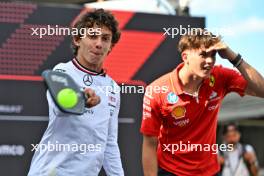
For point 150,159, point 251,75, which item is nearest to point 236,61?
point 251,75

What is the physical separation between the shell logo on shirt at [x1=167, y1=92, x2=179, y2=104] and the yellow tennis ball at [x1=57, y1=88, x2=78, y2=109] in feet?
3.44

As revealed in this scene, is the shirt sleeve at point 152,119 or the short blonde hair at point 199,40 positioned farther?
the shirt sleeve at point 152,119

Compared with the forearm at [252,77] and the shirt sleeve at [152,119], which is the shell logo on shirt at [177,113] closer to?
the shirt sleeve at [152,119]

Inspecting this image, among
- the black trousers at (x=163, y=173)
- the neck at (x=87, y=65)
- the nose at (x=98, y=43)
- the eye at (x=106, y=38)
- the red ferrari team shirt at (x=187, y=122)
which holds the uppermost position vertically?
the eye at (x=106, y=38)

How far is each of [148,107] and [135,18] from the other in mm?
2047

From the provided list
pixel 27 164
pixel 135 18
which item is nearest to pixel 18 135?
pixel 27 164

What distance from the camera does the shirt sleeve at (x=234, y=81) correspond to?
3.24 metres

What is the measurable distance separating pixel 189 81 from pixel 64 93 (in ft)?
3.90

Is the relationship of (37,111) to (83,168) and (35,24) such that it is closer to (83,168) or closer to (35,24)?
(35,24)

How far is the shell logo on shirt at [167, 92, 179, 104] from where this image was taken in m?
3.32

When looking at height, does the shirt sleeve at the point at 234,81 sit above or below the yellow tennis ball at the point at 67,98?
above

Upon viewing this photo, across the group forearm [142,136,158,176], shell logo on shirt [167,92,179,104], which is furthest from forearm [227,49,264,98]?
forearm [142,136,158,176]

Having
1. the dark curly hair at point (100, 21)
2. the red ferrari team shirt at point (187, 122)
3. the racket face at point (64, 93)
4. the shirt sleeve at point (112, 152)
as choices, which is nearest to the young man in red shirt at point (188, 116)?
the red ferrari team shirt at point (187, 122)

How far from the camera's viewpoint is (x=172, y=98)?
3324 millimetres
